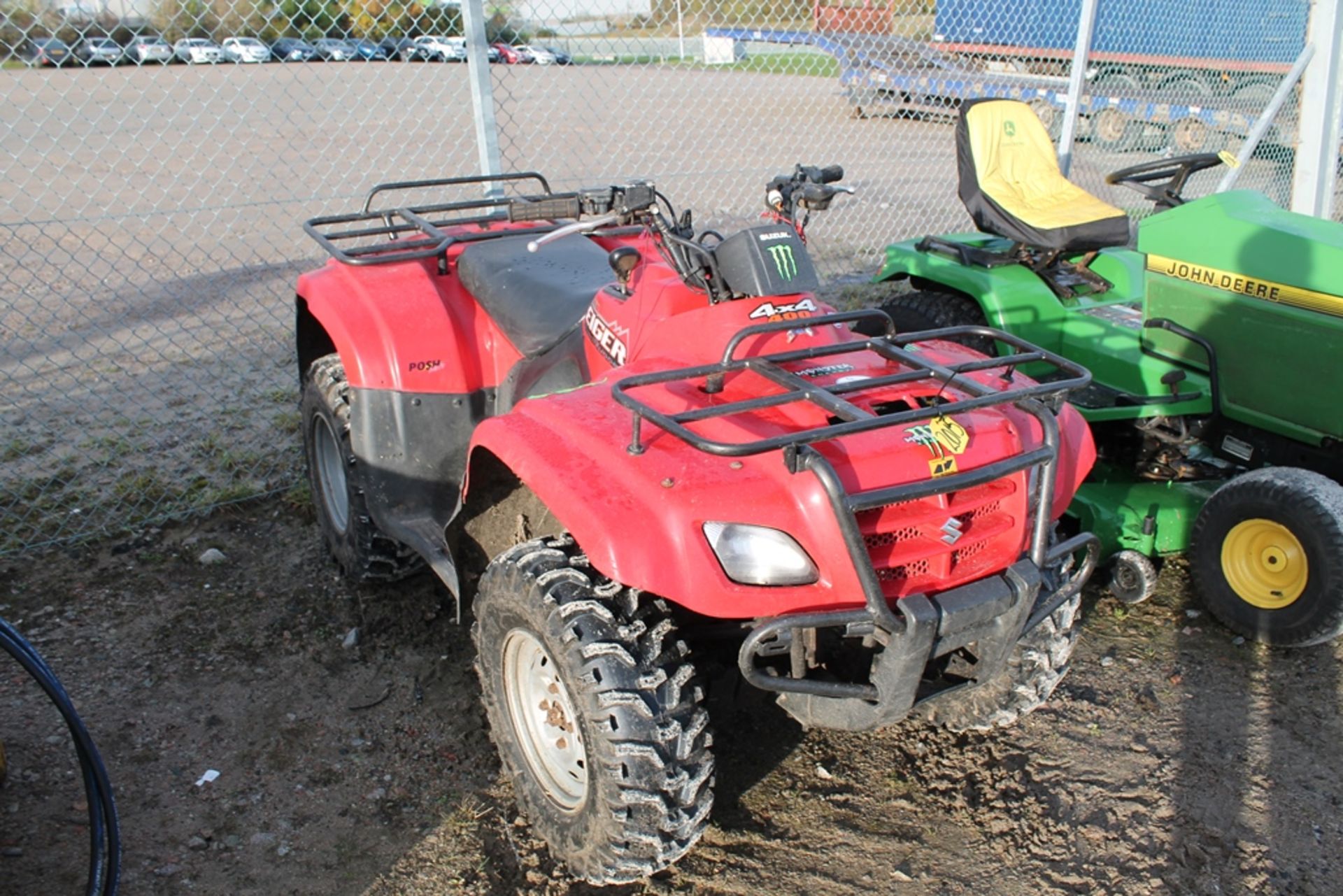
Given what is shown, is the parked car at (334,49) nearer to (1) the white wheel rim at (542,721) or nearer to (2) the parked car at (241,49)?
(2) the parked car at (241,49)

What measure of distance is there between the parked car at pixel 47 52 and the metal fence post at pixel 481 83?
1.68 metres

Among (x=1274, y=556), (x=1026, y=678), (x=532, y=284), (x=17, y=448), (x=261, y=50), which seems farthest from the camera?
(x=261, y=50)

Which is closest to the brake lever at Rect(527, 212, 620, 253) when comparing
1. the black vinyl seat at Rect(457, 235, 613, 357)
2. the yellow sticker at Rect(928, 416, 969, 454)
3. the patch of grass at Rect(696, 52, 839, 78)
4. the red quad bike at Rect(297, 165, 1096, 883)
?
the red quad bike at Rect(297, 165, 1096, 883)

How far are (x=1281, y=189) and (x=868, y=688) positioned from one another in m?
8.43

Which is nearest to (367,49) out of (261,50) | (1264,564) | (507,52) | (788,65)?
(261,50)

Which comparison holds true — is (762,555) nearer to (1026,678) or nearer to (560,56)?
(1026,678)

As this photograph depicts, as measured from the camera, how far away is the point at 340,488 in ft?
13.1

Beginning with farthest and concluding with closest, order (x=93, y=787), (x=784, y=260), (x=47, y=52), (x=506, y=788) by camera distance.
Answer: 1. (x=47, y=52)
2. (x=506, y=788)
3. (x=784, y=260)
4. (x=93, y=787)

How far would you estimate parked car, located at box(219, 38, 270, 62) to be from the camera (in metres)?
5.25

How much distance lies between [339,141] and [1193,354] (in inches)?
485

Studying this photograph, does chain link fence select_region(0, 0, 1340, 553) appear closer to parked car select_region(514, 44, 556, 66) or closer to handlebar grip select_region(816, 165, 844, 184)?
parked car select_region(514, 44, 556, 66)

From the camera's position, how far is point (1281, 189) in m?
8.73

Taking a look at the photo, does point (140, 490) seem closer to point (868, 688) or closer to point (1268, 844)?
point (868, 688)

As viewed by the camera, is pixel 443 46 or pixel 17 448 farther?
pixel 443 46
